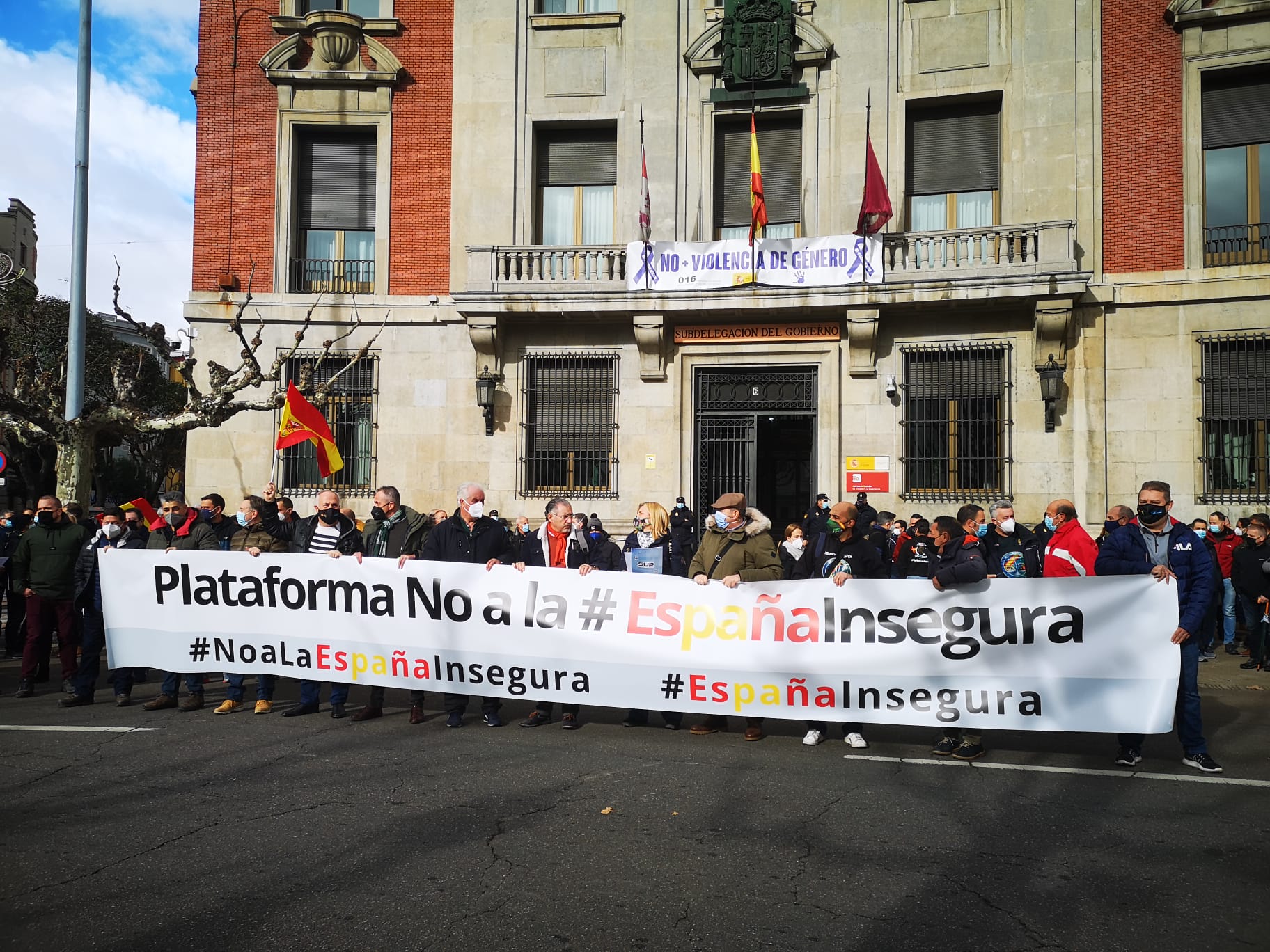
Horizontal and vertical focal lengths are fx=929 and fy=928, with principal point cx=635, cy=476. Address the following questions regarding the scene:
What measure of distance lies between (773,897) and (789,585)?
3.00 m

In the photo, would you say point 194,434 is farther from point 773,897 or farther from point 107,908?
point 773,897

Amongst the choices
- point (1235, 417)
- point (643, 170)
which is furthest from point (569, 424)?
point (1235, 417)

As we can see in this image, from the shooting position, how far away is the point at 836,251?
602 inches

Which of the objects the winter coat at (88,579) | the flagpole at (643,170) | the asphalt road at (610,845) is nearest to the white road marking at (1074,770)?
the asphalt road at (610,845)

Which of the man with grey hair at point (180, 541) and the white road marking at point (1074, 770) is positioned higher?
the man with grey hair at point (180, 541)

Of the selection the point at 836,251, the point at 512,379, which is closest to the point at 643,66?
the point at 836,251

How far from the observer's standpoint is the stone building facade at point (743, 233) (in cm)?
1498

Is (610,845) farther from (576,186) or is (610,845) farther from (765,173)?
(576,186)

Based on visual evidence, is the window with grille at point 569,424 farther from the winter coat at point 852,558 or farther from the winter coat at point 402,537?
the winter coat at point 852,558

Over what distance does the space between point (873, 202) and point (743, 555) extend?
31.4 ft

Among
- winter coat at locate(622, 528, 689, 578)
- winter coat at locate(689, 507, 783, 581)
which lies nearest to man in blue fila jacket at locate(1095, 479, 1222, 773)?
winter coat at locate(689, 507, 783, 581)

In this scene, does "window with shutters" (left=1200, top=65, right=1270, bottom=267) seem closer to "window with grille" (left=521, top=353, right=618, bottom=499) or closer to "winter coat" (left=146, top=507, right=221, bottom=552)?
"window with grille" (left=521, top=353, right=618, bottom=499)

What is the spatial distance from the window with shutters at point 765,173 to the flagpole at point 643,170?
1.37 meters

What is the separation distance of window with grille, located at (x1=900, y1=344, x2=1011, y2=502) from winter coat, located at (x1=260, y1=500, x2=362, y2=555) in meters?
9.97
